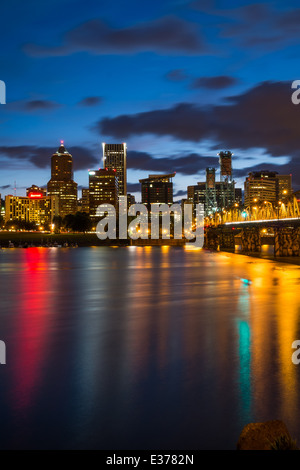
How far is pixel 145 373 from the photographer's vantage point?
1202 cm

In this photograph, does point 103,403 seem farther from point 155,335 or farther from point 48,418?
point 155,335

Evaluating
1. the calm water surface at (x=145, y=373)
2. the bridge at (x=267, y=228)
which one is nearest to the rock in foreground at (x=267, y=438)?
the calm water surface at (x=145, y=373)

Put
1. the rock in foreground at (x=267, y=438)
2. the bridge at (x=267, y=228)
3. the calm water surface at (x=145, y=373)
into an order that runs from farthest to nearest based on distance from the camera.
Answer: the bridge at (x=267, y=228), the calm water surface at (x=145, y=373), the rock in foreground at (x=267, y=438)

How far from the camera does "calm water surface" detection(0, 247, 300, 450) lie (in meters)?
8.52

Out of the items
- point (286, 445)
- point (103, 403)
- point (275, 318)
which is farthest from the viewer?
point (275, 318)

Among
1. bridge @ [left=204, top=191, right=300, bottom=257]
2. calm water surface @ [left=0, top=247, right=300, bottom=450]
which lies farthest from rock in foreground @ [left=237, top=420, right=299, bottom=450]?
bridge @ [left=204, top=191, right=300, bottom=257]

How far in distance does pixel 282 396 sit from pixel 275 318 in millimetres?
10362

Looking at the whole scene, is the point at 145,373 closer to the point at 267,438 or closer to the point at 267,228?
the point at 267,438

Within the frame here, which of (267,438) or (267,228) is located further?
(267,228)

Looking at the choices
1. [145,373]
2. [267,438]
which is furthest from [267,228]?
[267,438]

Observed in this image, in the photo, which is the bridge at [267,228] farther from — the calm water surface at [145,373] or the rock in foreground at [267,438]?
the rock in foreground at [267,438]

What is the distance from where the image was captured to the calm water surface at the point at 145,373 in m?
8.52
